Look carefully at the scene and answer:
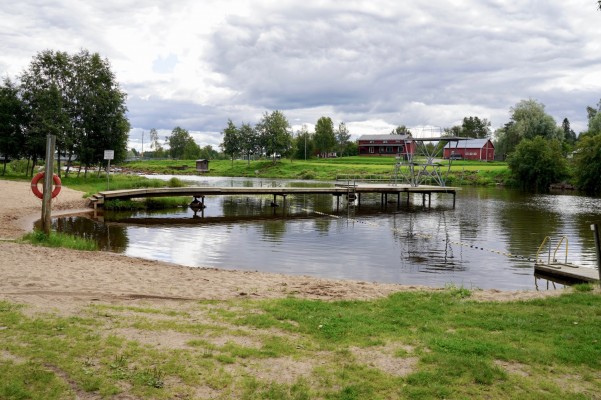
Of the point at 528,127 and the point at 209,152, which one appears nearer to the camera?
the point at 528,127

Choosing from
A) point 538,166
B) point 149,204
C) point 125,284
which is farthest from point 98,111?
point 538,166

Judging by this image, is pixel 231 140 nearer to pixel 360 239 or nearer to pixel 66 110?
pixel 66 110

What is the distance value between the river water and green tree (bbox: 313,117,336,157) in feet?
263

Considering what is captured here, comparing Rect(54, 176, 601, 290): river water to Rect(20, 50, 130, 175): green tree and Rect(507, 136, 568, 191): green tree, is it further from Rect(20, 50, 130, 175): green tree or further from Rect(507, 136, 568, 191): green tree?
Rect(507, 136, 568, 191): green tree

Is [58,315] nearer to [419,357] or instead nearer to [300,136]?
[419,357]

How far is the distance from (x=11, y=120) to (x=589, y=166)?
2704 inches

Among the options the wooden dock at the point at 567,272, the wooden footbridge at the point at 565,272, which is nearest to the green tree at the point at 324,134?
the wooden footbridge at the point at 565,272

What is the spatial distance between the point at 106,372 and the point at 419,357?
4080mm

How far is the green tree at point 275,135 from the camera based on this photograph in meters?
108

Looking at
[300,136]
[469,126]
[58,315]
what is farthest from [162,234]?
[469,126]

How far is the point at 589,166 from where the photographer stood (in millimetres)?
63188

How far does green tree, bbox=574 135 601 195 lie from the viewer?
62.6 metres

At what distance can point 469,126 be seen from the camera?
149m

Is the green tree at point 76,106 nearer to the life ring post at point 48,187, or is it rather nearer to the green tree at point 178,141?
the life ring post at point 48,187
